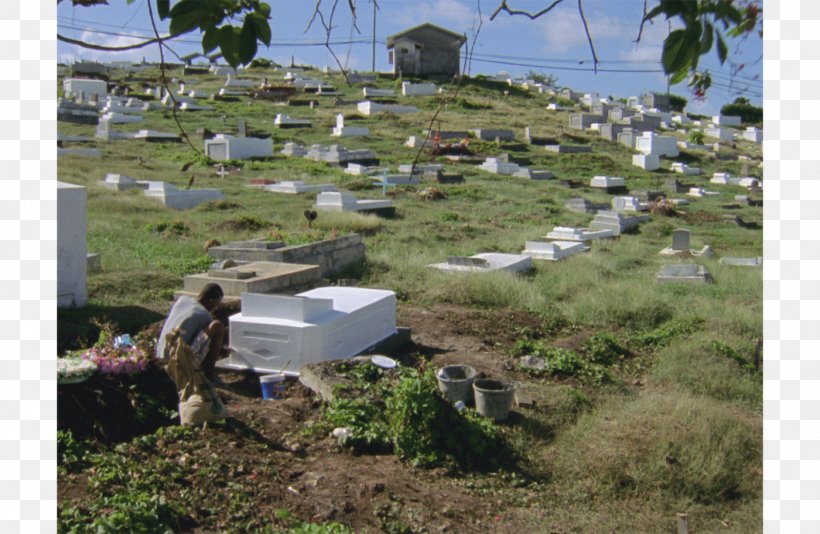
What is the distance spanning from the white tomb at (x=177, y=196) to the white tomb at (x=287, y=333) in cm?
1158

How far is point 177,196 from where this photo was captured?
19.0m

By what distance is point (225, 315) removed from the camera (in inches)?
343

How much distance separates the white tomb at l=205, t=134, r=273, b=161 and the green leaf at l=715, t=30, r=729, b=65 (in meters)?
27.7

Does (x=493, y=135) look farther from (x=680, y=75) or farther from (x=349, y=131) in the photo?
(x=680, y=75)

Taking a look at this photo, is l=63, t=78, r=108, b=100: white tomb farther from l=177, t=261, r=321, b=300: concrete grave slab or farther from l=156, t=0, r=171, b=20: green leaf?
l=156, t=0, r=171, b=20: green leaf

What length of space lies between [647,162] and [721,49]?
3445 centimetres

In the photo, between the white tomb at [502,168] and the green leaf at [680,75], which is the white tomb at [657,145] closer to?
the white tomb at [502,168]

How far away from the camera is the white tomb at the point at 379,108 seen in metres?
46.2

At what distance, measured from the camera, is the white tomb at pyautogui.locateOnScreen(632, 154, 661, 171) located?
35.0 meters

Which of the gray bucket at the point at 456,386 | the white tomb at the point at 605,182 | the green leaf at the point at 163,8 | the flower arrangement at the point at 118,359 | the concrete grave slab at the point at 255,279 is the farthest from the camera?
the white tomb at the point at 605,182

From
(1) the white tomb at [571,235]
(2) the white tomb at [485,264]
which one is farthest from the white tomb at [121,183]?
(2) the white tomb at [485,264]

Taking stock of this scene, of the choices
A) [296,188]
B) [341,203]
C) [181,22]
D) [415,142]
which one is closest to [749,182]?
[415,142]

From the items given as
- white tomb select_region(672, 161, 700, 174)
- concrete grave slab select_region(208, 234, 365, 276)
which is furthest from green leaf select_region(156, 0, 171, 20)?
white tomb select_region(672, 161, 700, 174)

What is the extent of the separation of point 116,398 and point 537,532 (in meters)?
3.17
